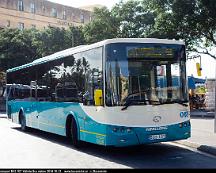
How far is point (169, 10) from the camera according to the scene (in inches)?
1205

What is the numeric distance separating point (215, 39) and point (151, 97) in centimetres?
2262

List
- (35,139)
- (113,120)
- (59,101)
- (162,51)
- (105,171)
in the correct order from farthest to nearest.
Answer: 1. (35,139)
2. (59,101)
3. (162,51)
4. (113,120)
5. (105,171)

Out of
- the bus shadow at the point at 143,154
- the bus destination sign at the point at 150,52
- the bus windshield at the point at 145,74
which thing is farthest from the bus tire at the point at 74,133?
the bus destination sign at the point at 150,52

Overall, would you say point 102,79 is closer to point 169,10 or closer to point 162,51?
point 162,51

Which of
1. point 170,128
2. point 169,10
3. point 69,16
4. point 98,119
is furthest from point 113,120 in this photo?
point 69,16

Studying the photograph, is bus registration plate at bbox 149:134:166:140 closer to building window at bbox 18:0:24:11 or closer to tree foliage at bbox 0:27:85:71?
tree foliage at bbox 0:27:85:71

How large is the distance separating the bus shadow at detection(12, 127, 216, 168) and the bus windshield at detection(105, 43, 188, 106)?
1.38 m

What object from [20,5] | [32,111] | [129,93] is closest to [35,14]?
[20,5]

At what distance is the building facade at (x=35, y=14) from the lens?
248 ft

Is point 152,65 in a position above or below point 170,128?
above

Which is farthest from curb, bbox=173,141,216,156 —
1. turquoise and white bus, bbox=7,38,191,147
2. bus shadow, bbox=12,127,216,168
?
turquoise and white bus, bbox=7,38,191,147

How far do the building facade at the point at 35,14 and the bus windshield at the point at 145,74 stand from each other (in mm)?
60029

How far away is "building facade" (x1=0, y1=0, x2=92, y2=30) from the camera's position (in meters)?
75.6

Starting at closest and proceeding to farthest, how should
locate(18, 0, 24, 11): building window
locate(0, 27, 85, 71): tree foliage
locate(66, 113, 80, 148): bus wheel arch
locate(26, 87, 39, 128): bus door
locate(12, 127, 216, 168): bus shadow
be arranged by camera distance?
locate(12, 127, 216, 168): bus shadow
locate(66, 113, 80, 148): bus wheel arch
locate(26, 87, 39, 128): bus door
locate(0, 27, 85, 71): tree foliage
locate(18, 0, 24, 11): building window
